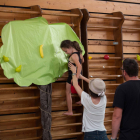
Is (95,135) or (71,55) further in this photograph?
(71,55)

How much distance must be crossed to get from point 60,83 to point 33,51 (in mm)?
703

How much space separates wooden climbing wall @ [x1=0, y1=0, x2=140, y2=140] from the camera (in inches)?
109

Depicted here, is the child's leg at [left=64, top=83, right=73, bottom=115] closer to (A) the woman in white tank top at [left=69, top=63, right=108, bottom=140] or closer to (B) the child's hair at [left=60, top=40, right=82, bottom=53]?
(B) the child's hair at [left=60, top=40, right=82, bottom=53]

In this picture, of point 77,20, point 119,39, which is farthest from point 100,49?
point 77,20

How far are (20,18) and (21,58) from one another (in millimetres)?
698

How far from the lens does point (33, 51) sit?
2.69 metres

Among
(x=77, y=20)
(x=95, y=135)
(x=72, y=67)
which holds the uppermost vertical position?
(x=77, y=20)

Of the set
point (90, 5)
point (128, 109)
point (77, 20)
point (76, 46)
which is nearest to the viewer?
point (128, 109)

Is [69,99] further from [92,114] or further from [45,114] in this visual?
[92,114]

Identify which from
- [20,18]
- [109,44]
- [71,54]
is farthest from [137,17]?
[20,18]

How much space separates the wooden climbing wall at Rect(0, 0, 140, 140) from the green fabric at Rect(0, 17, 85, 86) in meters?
0.20

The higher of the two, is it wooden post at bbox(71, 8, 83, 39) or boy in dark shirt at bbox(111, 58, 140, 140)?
wooden post at bbox(71, 8, 83, 39)

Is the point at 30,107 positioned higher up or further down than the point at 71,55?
further down

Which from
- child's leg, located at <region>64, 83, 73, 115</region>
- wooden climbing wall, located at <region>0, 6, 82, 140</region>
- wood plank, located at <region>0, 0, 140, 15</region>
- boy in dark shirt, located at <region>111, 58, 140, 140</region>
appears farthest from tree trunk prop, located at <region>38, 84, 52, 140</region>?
wood plank, located at <region>0, 0, 140, 15</region>
